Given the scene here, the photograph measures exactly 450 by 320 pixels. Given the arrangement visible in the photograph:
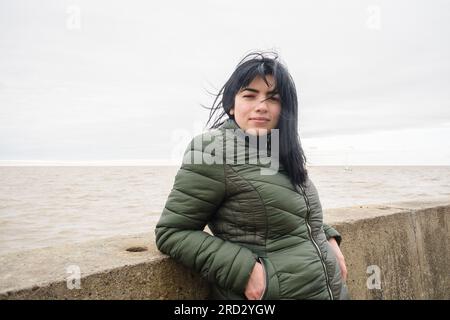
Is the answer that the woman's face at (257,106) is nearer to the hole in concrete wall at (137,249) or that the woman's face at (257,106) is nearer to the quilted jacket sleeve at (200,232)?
the quilted jacket sleeve at (200,232)

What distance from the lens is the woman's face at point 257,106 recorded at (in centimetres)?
179

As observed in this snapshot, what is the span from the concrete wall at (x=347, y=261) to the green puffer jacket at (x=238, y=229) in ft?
0.79

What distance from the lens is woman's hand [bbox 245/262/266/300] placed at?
1465 mm

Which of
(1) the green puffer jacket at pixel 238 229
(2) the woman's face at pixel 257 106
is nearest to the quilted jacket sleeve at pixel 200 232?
(1) the green puffer jacket at pixel 238 229

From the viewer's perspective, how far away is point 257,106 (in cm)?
Result: 179

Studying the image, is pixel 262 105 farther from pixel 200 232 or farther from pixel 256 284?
pixel 256 284

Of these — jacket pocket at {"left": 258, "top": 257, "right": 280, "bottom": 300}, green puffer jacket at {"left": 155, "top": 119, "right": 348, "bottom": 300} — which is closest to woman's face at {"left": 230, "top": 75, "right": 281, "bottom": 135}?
green puffer jacket at {"left": 155, "top": 119, "right": 348, "bottom": 300}

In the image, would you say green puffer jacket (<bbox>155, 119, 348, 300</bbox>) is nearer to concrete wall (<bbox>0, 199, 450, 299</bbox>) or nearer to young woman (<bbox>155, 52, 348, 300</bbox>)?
young woman (<bbox>155, 52, 348, 300</bbox>)

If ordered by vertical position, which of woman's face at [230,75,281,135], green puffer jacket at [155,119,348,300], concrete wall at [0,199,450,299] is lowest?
concrete wall at [0,199,450,299]

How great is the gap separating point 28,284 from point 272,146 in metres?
1.30

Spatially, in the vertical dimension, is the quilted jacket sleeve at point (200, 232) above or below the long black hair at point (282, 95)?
below
